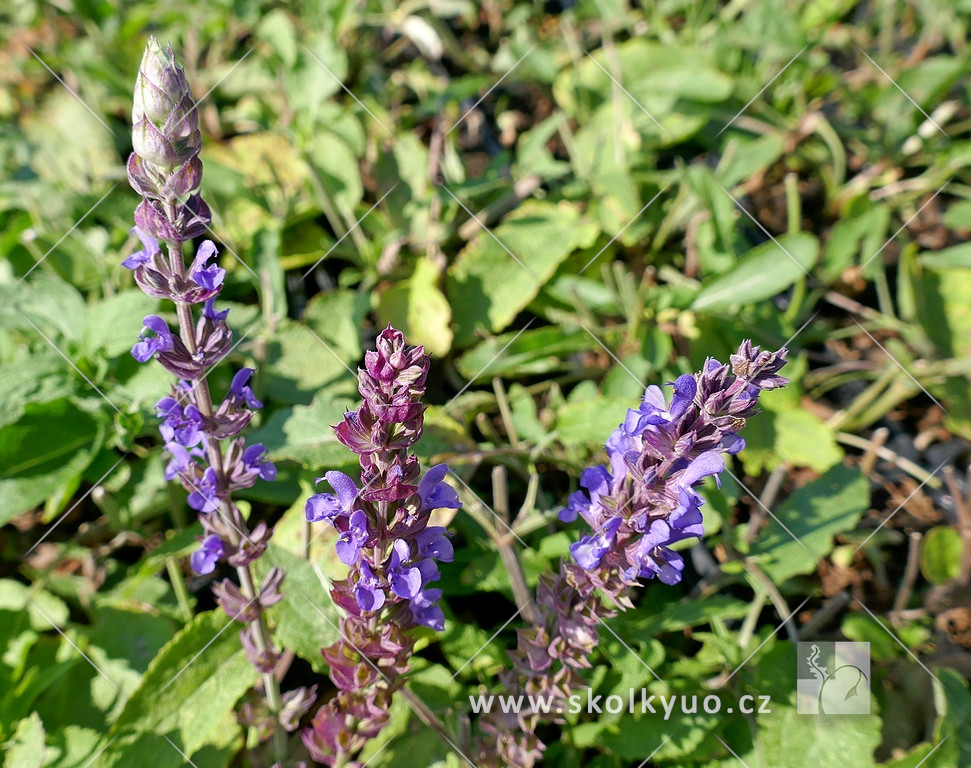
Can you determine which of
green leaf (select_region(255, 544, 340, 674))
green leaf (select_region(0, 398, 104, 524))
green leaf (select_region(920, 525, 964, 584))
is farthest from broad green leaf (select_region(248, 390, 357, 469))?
green leaf (select_region(920, 525, 964, 584))

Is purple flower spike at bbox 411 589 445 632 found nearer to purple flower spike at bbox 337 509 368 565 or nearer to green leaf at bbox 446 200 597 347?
purple flower spike at bbox 337 509 368 565

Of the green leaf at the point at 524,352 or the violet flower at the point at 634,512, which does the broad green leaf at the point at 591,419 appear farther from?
the violet flower at the point at 634,512

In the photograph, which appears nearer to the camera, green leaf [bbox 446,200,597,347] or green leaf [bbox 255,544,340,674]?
green leaf [bbox 255,544,340,674]

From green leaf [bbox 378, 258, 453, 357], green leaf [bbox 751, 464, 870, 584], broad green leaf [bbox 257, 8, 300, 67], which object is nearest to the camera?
green leaf [bbox 751, 464, 870, 584]

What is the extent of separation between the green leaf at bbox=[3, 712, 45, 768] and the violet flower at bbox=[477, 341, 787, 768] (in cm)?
94

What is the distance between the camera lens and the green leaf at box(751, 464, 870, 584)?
1.84 m

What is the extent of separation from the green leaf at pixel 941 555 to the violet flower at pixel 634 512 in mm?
1098

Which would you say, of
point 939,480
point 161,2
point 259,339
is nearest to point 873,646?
point 939,480

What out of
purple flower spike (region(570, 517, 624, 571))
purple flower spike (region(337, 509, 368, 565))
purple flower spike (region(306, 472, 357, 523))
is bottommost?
purple flower spike (region(570, 517, 624, 571))

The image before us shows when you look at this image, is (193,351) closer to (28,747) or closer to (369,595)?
(369,595)

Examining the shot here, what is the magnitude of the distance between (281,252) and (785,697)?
2064 millimetres

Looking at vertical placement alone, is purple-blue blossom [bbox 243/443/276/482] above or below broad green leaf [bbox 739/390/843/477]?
above

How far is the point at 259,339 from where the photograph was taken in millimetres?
2199

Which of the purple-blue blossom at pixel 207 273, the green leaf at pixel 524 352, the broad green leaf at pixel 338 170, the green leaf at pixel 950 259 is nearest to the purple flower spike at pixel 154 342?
the purple-blue blossom at pixel 207 273
